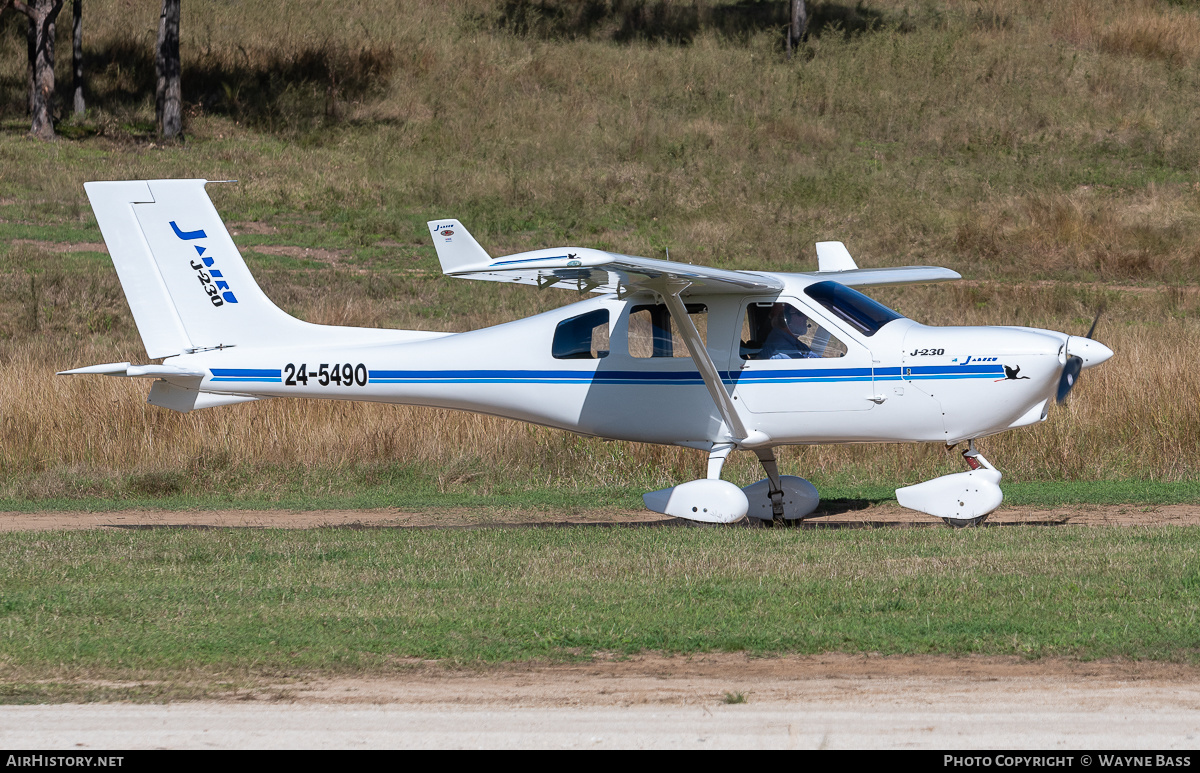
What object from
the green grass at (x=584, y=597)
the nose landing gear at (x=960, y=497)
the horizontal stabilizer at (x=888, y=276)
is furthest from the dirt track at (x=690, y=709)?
the horizontal stabilizer at (x=888, y=276)

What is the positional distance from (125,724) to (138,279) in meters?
7.77

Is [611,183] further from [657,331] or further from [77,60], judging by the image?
[657,331]

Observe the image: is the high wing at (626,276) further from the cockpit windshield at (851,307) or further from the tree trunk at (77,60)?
the tree trunk at (77,60)

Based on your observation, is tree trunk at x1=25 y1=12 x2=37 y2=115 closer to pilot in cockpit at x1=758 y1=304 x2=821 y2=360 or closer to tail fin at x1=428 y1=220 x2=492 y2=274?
tail fin at x1=428 y1=220 x2=492 y2=274

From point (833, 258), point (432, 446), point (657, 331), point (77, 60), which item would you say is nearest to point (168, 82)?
point (77, 60)

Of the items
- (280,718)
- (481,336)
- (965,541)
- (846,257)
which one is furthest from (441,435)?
(280,718)

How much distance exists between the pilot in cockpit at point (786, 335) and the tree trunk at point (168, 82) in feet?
90.0

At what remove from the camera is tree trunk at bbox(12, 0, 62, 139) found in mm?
33344

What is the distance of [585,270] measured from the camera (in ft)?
33.9

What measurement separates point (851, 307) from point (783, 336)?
651mm

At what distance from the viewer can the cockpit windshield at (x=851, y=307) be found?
1130 cm

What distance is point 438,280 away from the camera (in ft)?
86.4

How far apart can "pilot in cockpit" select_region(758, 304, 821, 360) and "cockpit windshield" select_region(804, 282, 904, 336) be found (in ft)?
0.77

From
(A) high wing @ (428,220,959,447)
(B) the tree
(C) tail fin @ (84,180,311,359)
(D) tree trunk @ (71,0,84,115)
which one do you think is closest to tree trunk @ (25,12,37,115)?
(B) the tree
